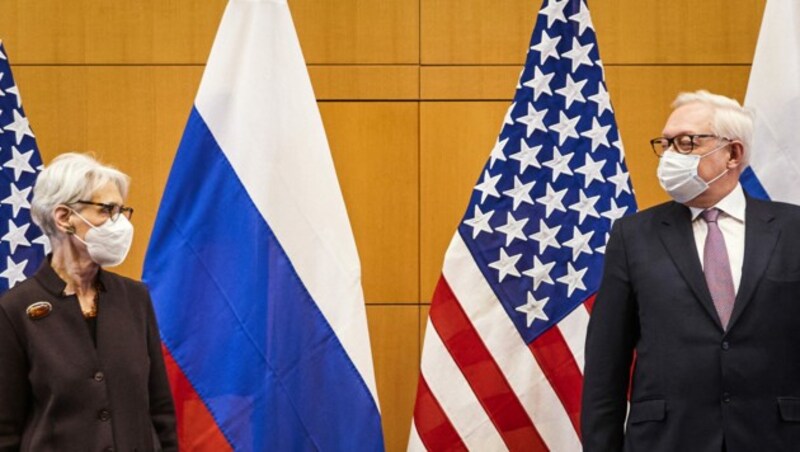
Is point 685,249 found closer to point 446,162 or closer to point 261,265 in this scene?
point 261,265

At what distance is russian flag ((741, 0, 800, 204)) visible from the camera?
3.62 m

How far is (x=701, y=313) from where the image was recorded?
2.83m

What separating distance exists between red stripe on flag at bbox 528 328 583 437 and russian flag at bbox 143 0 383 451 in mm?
568

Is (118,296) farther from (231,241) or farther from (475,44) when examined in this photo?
(475,44)

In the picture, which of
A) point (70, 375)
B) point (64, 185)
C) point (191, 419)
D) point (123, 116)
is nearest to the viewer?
point (70, 375)

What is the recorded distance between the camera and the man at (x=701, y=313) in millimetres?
2785

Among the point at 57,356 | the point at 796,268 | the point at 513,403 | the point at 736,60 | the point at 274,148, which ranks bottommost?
the point at 513,403

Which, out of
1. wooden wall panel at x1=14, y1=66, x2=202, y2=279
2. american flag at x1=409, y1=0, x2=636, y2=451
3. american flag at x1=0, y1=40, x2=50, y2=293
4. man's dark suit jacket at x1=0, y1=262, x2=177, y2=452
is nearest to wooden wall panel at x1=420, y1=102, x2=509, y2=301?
american flag at x1=409, y1=0, x2=636, y2=451

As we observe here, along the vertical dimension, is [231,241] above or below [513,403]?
above

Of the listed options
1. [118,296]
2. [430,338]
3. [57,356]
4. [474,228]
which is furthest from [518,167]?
[57,356]

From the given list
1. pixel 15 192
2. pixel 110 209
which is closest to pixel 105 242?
pixel 110 209

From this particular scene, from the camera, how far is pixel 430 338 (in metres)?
3.64

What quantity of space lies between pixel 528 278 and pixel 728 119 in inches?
36.6

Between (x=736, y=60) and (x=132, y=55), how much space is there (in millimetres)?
2344
